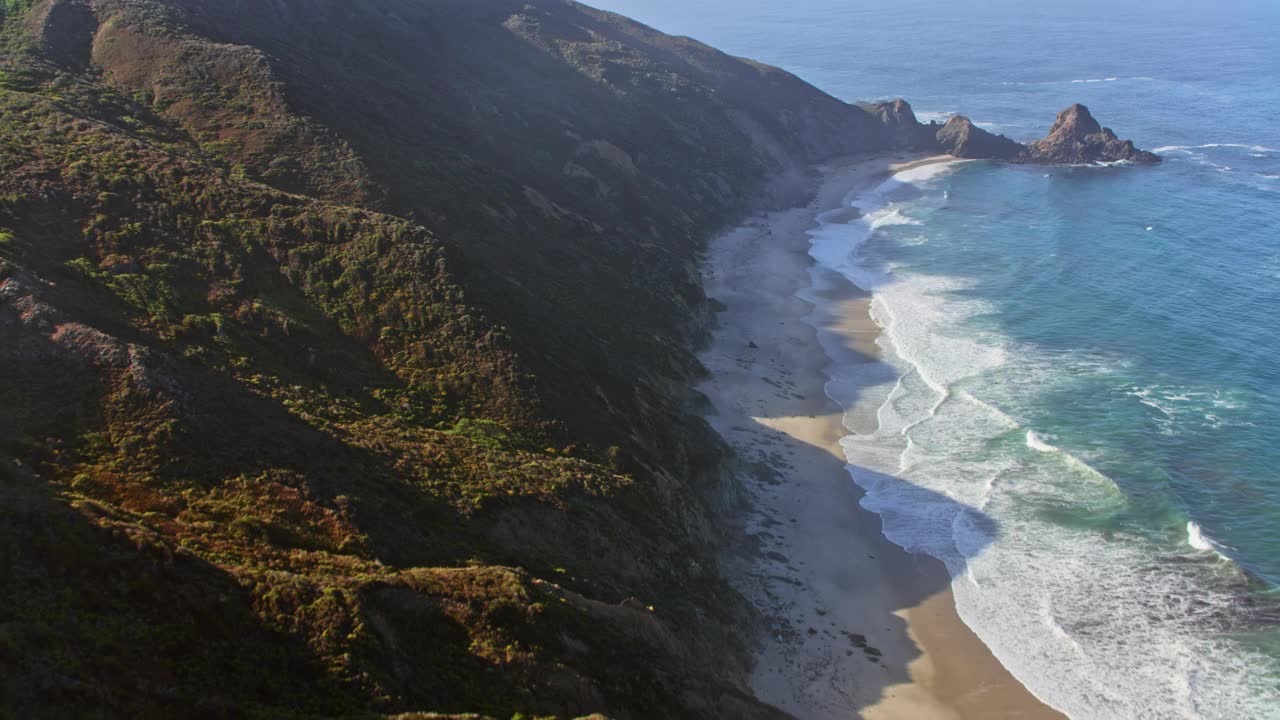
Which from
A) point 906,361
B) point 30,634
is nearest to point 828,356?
point 906,361

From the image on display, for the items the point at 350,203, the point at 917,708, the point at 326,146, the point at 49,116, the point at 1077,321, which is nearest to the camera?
the point at 917,708

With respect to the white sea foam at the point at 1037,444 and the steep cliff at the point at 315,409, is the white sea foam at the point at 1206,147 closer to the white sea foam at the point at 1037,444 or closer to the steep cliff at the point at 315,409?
the steep cliff at the point at 315,409

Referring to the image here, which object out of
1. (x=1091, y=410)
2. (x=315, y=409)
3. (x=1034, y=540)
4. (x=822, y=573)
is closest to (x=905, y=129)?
(x=1091, y=410)

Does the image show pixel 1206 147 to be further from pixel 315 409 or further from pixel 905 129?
pixel 315 409

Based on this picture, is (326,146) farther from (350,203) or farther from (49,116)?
(49,116)

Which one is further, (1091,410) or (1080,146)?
(1080,146)

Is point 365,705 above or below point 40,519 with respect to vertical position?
below
